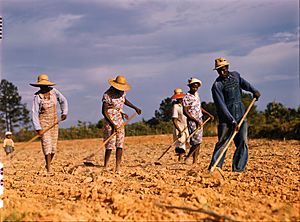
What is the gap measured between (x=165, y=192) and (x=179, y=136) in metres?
4.78

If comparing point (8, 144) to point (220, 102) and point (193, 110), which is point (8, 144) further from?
point (220, 102)

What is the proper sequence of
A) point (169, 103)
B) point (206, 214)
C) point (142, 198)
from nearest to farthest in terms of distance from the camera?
1. point (206, 214)
2. point (142, 198)
3. point (169, 103)

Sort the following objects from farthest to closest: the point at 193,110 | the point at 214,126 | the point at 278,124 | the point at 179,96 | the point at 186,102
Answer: the point at 214,126 → the point at 278,124 → the point at 179,96 → the point at 193,110 → the point at 186,102

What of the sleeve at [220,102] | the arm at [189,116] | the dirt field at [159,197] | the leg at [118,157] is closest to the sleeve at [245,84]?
the sleeve at [220,102]

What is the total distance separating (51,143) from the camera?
9.25m

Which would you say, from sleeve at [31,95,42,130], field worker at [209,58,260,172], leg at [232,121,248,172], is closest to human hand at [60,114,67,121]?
sleeve at [31,95,42,130]

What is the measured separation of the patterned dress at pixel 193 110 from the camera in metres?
10.1

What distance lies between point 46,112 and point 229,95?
10.3 feet

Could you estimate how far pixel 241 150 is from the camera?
803 cm

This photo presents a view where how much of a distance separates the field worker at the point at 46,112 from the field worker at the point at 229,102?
2797 mm

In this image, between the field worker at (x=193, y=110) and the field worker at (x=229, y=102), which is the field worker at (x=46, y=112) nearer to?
the field worker at (x=193, y=110)

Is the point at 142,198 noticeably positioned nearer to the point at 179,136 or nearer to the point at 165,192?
the point at 165,192

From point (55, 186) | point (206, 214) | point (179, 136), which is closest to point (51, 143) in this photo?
point (55, 186)

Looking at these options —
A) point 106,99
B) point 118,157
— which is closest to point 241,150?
point 118,157
